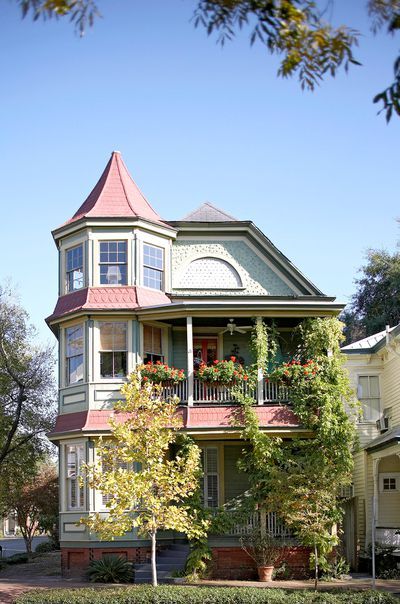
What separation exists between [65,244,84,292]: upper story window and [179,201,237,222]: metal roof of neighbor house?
3.58 m

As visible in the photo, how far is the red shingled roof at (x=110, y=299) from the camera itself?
27.4 meters

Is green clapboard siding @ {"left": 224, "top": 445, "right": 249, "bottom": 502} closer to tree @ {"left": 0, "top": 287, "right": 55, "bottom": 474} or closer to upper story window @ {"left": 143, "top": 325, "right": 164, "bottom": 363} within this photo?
upper story window @ {"left": 143, "top": 325, "right": 164, "bottom": 363}

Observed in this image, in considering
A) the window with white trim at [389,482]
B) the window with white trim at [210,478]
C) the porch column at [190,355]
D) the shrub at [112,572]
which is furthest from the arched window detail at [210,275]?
the shrub at [112,572]

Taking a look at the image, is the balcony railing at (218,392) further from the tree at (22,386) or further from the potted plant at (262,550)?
the tree at (22,386)

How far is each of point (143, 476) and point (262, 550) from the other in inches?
183

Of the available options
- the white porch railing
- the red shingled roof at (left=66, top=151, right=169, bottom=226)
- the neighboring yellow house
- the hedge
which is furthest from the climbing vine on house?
the red shingled roof at (left=66, top=151, right=169, bottom=226)

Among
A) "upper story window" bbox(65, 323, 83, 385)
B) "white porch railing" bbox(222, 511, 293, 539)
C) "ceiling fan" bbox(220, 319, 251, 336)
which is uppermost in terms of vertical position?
"ceiling fan" bbox(220, 319, 251, 336)

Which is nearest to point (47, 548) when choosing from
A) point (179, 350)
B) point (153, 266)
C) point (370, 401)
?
point (179, 350)

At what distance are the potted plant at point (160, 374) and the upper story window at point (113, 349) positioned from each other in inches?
38.0

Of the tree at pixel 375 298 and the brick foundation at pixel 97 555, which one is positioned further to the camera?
the tree at pixel 375 298

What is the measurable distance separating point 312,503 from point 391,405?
25.4ft

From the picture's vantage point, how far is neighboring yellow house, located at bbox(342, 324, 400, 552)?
96.8ft

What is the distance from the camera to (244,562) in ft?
82.0

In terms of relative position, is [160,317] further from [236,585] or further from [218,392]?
[236,585]
